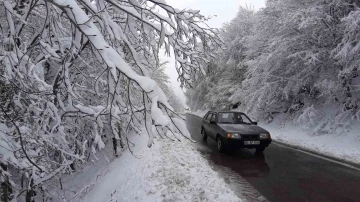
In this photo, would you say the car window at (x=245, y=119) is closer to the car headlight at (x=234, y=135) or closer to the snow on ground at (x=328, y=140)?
the car headlight at (x=234, y=135)

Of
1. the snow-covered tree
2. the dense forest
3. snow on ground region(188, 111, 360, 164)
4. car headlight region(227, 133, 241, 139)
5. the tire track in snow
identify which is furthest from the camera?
the dense forest

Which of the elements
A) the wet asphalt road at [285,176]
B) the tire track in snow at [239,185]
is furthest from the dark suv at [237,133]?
the tire track in snow at [239,185]

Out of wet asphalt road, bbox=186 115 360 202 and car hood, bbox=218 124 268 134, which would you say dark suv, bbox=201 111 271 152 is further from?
wet asphalt road, bbox=186 115 360 202

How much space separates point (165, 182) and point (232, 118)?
528 cm

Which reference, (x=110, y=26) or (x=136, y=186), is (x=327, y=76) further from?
(x=110, y=26)

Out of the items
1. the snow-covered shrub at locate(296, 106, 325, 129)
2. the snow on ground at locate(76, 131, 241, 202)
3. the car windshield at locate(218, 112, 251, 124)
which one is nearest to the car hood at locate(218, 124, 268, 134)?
the car windshield at locate(218, 112, 251, 124)

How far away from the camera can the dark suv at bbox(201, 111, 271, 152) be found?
8562mm

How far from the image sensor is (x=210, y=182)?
5.72 m

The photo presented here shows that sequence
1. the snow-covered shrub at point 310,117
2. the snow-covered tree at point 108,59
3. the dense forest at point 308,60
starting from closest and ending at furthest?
the snow-covered tree at point 108,59 < the dense forest at point 308,60 < the snow-covered shrub at point 310,117

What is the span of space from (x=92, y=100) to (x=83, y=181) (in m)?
3.27

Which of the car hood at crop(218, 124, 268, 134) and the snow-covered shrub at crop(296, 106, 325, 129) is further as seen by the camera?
the snow-covered shrub at crop(296, 106, 325, 129)

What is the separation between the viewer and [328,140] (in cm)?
1057

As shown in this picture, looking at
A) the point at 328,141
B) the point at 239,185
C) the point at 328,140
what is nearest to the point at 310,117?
the point at 328,140

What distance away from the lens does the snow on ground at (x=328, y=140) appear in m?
8.71
